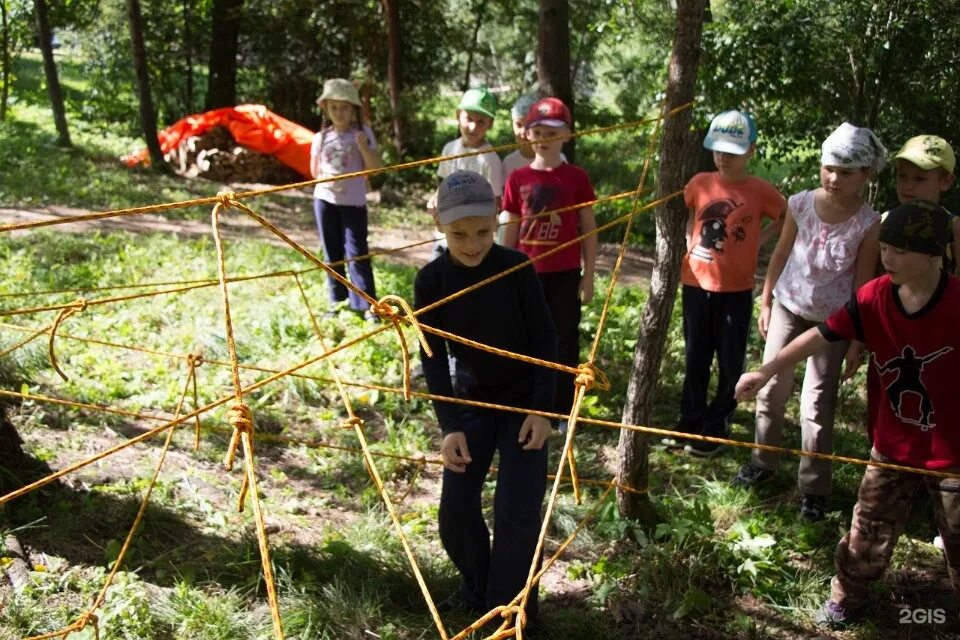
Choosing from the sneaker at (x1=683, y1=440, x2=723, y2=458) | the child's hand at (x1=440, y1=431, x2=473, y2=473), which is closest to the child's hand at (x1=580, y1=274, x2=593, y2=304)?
the sneaker at (x1=683, y1=440, x2=723, y2=458)

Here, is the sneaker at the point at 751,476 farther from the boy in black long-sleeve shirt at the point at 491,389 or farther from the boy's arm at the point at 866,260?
the boy in black long-sleeve shirt at the point at 491,389

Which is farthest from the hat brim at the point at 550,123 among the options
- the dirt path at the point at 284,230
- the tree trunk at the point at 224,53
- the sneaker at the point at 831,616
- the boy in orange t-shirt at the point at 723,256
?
the tree trunk at the point at 224,53

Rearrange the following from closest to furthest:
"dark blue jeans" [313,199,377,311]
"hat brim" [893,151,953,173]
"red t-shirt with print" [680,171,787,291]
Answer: "hat brim" [893,151,953,173], "red t-shirt with print" [680,171,787,291], "dark blue jeans" [313,199,377,311]

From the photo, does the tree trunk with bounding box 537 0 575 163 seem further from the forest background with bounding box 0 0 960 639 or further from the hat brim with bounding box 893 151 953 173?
the hat brim with bounding box 893 151 953 173

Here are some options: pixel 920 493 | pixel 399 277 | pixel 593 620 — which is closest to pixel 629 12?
pixel 399 277

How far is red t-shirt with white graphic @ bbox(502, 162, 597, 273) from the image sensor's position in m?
3.68

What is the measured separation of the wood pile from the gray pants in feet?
28.9

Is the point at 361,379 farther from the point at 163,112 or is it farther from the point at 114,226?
the point at 163,112

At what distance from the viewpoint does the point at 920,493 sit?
3.23 meters

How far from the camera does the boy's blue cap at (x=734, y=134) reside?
3.43 m

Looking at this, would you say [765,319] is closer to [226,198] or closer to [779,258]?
[779,258]

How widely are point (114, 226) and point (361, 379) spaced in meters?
4.04

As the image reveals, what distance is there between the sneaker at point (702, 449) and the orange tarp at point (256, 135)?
8145mm

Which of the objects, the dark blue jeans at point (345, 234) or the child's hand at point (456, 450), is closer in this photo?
the child's hand at point (456, 450)
